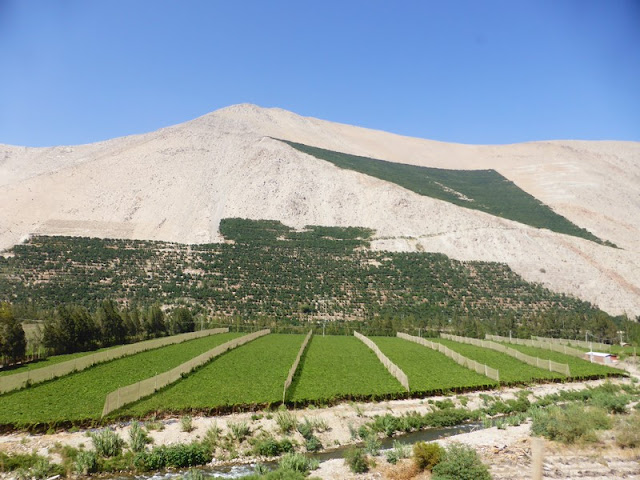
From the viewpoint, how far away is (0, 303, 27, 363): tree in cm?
3644

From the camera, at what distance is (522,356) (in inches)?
1891

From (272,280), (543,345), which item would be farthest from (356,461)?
(272,280)

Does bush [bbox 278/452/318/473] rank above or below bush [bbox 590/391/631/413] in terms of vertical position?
below

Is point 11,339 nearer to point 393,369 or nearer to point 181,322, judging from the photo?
point 181,322

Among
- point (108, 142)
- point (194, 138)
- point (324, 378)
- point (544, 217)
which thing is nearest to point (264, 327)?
point (324, 378)

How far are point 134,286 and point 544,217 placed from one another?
106563 millimetres

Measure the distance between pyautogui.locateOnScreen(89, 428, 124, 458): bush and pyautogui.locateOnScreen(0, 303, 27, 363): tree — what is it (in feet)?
70.1

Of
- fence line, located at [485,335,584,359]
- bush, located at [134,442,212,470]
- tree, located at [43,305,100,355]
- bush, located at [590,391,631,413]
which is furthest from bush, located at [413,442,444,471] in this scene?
fence line, located at [485,335,584,359]

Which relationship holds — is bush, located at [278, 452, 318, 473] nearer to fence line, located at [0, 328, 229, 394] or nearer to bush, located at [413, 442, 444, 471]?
bush, located at [413, 442, 444, 471]

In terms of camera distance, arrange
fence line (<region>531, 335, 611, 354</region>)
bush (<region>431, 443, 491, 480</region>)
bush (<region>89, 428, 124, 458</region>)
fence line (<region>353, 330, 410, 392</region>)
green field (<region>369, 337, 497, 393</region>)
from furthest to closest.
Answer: fence line (<region>531, 335, 611, 354</region>)
green field (<region>369, 337, 497, 393</region>)
fence line (<region>353, 330, 410, 392</region>)
bush (<region>89, 428, 124, 458</region>)
bush (<region>431, 443, 491, 480</region>)

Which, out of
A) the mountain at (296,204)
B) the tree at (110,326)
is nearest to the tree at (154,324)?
the tree at (110,326)

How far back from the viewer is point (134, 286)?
3091 inches

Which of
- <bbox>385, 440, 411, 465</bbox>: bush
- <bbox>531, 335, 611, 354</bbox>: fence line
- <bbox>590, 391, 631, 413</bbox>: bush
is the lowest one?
→ <bbox>531, 335, 611, 354</bbox>: fence line

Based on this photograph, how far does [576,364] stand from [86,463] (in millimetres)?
44491
